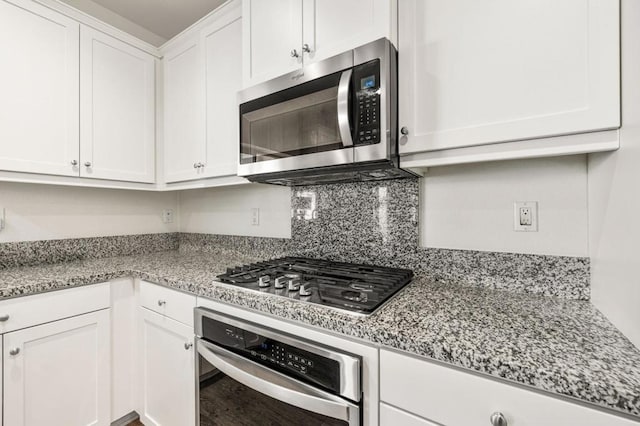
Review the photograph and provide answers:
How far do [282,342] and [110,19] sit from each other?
8.24ft

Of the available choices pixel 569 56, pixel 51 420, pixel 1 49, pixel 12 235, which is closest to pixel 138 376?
pixel 51 420

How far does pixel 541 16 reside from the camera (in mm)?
844

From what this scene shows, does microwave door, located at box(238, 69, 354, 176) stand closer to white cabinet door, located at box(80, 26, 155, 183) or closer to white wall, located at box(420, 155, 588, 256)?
white wall, located at box(420, 155, 588, 256)

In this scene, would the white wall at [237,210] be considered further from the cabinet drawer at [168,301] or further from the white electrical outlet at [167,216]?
the cabinet drawer at [168,301]

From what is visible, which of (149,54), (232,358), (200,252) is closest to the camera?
(232,358)

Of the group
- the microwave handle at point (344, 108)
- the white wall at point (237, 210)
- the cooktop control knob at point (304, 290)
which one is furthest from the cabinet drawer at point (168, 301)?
the microwave handle at point (344, 108)

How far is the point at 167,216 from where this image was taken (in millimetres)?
2404

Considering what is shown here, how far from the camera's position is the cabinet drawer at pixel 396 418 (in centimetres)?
70

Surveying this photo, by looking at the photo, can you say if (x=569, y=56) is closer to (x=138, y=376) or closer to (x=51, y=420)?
(x=138, y=376)

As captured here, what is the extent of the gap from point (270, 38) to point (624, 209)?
142 centimetres

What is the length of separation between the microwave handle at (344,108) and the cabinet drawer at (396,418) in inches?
32.6

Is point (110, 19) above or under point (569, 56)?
above

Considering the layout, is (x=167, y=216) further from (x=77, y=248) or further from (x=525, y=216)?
(x=525, y=216)

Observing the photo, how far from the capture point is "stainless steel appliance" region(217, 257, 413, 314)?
92 centimetres
